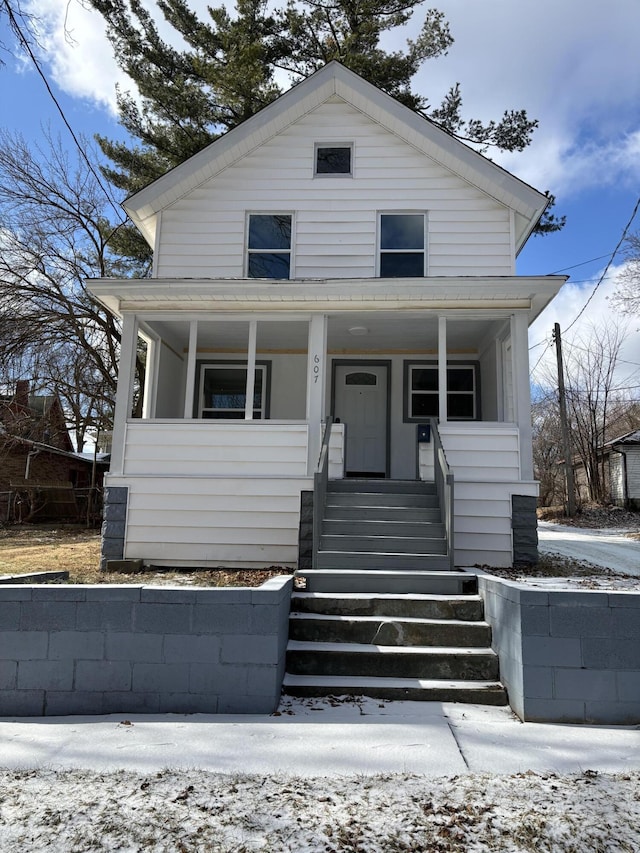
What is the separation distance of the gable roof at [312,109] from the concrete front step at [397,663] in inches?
301

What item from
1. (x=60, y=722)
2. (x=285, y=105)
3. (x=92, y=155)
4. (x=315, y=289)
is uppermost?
(x=92, y=155)

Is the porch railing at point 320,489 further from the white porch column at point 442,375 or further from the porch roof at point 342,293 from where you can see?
the porch roof at point 342,293

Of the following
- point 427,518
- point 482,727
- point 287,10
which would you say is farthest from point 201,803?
point 287,10

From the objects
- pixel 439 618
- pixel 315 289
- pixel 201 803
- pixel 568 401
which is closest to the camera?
pixel 201 803

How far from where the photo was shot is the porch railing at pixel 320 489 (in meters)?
6.75

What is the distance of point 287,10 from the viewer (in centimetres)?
1529

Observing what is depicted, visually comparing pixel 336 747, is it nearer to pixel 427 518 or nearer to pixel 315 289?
pixel 427 518

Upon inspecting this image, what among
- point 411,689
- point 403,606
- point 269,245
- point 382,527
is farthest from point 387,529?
point 269,245

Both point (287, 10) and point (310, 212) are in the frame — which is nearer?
point (310, 212)

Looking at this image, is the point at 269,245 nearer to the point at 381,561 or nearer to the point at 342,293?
the point at 342,293

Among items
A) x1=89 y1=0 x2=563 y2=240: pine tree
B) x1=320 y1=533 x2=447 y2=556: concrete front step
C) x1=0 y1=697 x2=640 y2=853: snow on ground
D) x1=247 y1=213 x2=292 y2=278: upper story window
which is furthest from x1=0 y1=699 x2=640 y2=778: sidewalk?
x1=89 y1=0 x2=563 y2=240: pine tree

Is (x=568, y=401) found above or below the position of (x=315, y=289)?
above

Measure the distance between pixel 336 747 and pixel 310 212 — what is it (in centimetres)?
852

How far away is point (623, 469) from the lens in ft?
73.0
